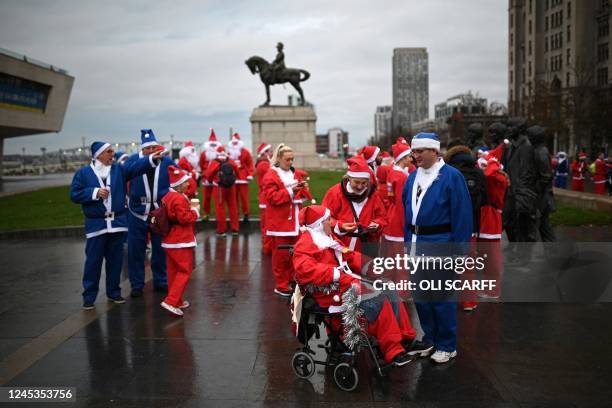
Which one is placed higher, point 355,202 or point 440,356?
point 355,202

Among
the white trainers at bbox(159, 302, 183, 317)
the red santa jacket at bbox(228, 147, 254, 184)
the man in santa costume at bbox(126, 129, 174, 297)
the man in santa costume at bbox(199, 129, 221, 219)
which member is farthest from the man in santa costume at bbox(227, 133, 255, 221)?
the white trainers at bbox(159, 302, 183, 317)

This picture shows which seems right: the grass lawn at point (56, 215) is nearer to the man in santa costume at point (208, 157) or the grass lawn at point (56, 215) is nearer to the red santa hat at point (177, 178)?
the man in santa costume at point (208, 157)

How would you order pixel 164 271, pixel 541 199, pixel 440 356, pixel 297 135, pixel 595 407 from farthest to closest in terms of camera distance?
pixel 297 135 → pixel 541 199 → pixel 164 271 → pixel 440 356 → pixel 595 407

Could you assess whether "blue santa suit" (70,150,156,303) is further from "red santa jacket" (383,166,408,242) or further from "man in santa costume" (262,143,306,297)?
"red santa jacket" (383,166,408,242)

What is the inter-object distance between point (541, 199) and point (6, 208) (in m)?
18.3

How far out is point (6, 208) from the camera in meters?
20.5

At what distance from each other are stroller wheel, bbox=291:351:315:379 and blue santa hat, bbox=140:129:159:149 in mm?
4344

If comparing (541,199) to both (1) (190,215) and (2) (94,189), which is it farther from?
(2) (94,189)

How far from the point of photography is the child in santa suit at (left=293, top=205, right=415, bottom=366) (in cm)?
468

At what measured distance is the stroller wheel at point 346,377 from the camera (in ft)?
15.0

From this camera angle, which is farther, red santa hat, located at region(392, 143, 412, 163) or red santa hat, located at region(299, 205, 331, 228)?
red santa hat, located at region(392, 143, 412, 163)

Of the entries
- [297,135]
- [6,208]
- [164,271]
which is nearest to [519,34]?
[297,135]

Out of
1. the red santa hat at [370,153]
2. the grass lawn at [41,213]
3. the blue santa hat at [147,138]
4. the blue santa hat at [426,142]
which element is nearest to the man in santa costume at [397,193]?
the blue santa hat at [426,142]

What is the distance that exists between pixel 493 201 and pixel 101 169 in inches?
202
